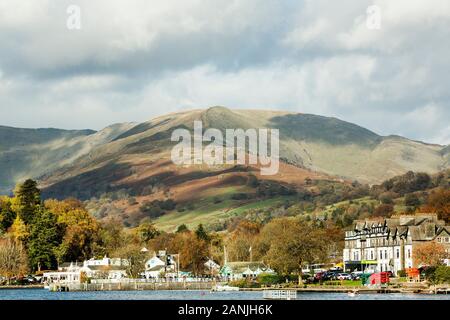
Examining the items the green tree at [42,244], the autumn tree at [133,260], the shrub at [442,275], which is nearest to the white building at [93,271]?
the autumn tree at [133,260]

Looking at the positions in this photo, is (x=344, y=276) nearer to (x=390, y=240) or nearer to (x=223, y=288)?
(x=390, y=240)

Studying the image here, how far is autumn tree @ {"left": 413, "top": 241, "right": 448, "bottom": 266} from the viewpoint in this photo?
130 m

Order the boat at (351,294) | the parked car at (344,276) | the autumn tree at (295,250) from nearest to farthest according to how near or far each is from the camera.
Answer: the boat at (351,294) → the autumn tree at (295,250) → the parked car at (344,276)

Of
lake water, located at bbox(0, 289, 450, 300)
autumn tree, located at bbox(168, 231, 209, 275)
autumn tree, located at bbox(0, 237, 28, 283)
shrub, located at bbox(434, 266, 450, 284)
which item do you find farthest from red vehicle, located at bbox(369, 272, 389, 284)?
autumn tree, located at bbox(0, 237, 28, 283)

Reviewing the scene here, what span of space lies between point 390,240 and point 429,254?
21812mm

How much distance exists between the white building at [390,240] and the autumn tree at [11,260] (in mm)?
65381

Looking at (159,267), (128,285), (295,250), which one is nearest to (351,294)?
(295,250)

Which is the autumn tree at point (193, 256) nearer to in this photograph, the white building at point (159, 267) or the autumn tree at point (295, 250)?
the white building at point (159, 267)

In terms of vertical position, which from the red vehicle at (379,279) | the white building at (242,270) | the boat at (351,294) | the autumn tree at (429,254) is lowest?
the boat at (351,294)

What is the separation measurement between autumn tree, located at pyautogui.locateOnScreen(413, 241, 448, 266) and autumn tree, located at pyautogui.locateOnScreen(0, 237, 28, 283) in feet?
275

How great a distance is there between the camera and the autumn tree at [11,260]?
17938 centimetres

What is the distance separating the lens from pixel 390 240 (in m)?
152

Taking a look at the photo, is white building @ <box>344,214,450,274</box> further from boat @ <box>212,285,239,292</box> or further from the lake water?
the lake water
